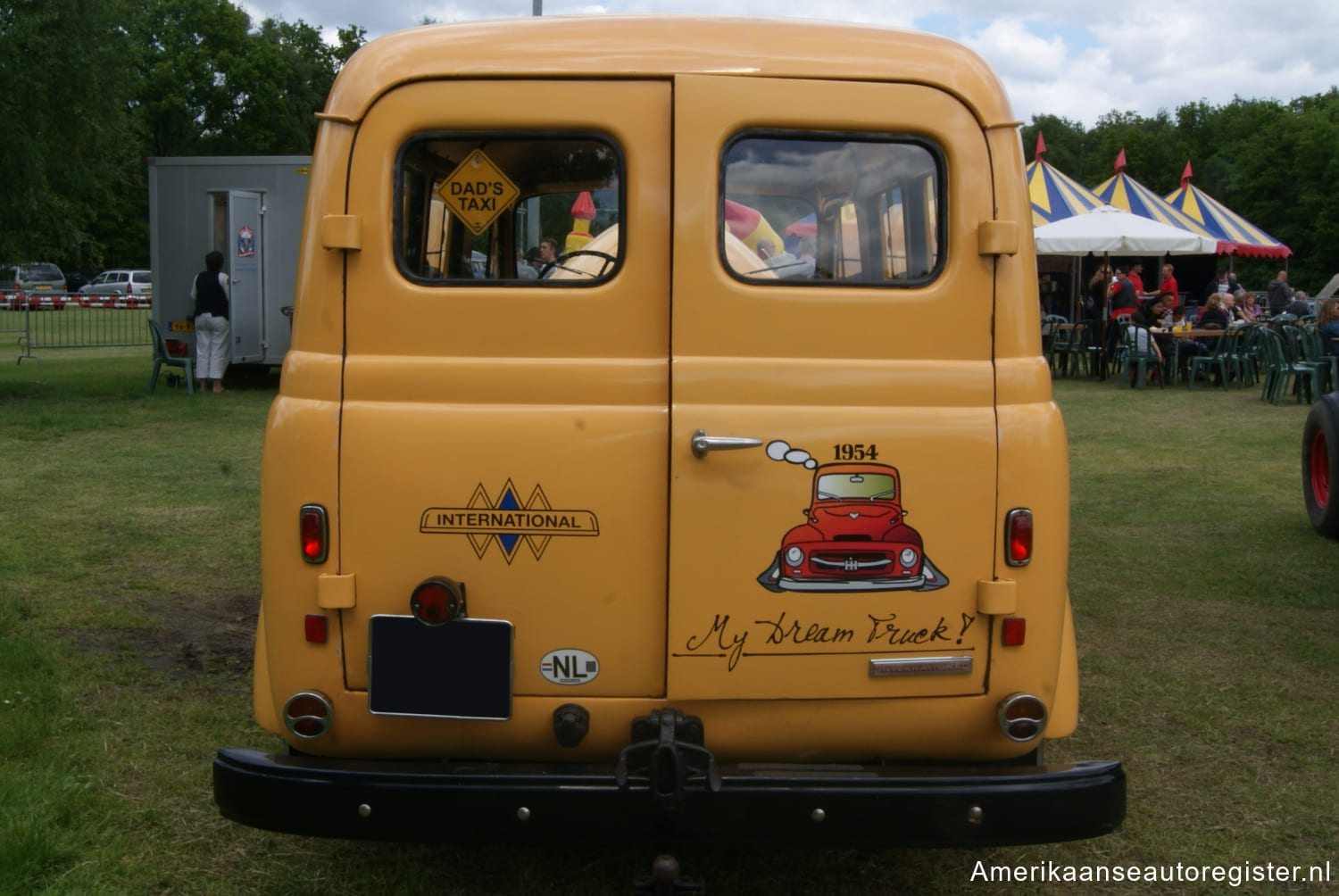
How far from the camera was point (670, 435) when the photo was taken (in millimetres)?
3209

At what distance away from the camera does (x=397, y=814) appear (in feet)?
10.0

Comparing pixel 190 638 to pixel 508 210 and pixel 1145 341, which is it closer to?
pixel 508 210

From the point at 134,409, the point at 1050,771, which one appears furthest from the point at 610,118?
the point at 134,409

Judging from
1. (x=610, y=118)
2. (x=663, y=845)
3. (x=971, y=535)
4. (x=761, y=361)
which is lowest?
(x=663, y=845)

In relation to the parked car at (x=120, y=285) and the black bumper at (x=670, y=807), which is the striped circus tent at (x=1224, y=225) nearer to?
the black bumper at (x=670, y=807)

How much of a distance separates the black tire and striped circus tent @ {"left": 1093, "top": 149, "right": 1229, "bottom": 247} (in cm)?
1897

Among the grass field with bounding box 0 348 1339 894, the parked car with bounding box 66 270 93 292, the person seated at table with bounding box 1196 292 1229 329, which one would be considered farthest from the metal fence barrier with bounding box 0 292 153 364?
the parked car with bounding box 66 270 93 292

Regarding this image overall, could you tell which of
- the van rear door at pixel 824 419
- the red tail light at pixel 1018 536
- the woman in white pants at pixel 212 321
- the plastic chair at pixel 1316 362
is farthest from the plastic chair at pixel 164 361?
the red tail light at pixel 1018 536

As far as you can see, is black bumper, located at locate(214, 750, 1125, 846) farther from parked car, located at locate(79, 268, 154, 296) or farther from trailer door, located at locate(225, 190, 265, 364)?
parked car, located at locate(79, 268, 154, 296)

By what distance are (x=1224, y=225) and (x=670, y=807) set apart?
98.6 feet

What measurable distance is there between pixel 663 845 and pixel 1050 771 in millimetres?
1031

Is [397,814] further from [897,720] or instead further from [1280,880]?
[1280,880]

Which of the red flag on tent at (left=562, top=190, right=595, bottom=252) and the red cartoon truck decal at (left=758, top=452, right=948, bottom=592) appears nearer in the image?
the red cartoon truck decal at (left=758, top=452, right=948, bottom=592)

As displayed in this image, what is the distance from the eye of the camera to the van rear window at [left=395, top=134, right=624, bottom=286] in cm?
332
